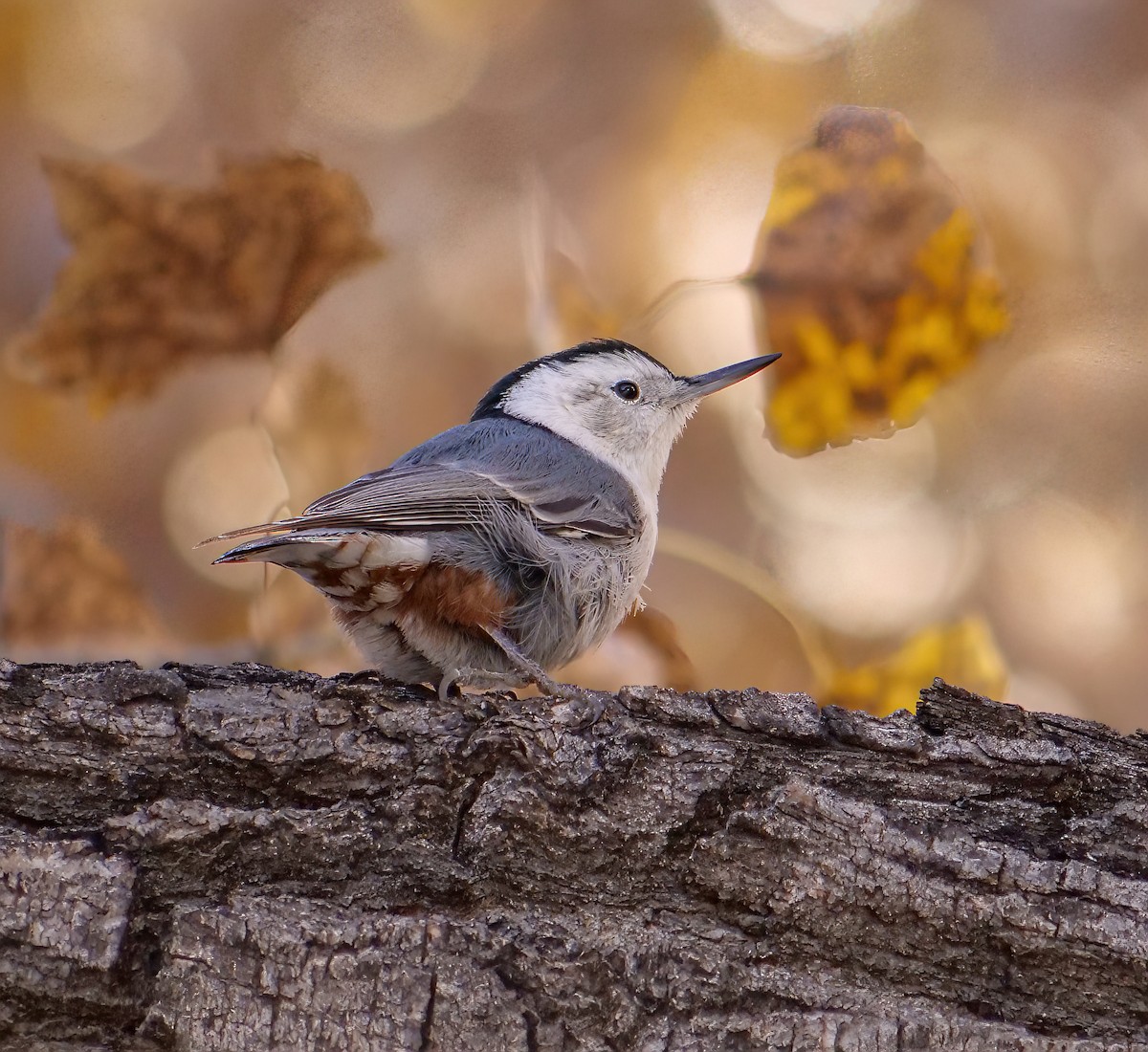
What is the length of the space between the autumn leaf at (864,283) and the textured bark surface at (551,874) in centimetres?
91

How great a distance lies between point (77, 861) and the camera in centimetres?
116

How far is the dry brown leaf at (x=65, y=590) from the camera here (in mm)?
1961

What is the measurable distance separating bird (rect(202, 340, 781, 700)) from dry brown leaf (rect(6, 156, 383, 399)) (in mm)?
417

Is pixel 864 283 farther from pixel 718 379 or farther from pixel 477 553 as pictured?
pixel 477 553

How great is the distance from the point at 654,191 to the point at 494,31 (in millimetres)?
415

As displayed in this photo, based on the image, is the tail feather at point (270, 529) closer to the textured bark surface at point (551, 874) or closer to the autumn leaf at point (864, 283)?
the textured bark surface at point (551, 874)

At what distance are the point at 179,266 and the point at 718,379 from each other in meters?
0.92

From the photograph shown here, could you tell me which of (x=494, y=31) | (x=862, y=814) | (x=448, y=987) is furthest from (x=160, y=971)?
(x=494, y=31)

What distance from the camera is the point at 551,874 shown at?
121 centimetres

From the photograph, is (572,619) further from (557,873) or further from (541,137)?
(541,137)

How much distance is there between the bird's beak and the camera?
6.51 ft

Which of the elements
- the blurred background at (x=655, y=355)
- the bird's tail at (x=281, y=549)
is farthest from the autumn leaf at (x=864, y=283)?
the bird's tail at (x=281, y=549)

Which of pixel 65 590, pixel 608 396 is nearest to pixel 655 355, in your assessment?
pixel 608 396

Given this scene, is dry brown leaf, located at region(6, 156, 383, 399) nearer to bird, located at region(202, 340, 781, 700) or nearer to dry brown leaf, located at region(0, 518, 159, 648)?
dry brown leaf, located at region(0, 518, 159, 648)
